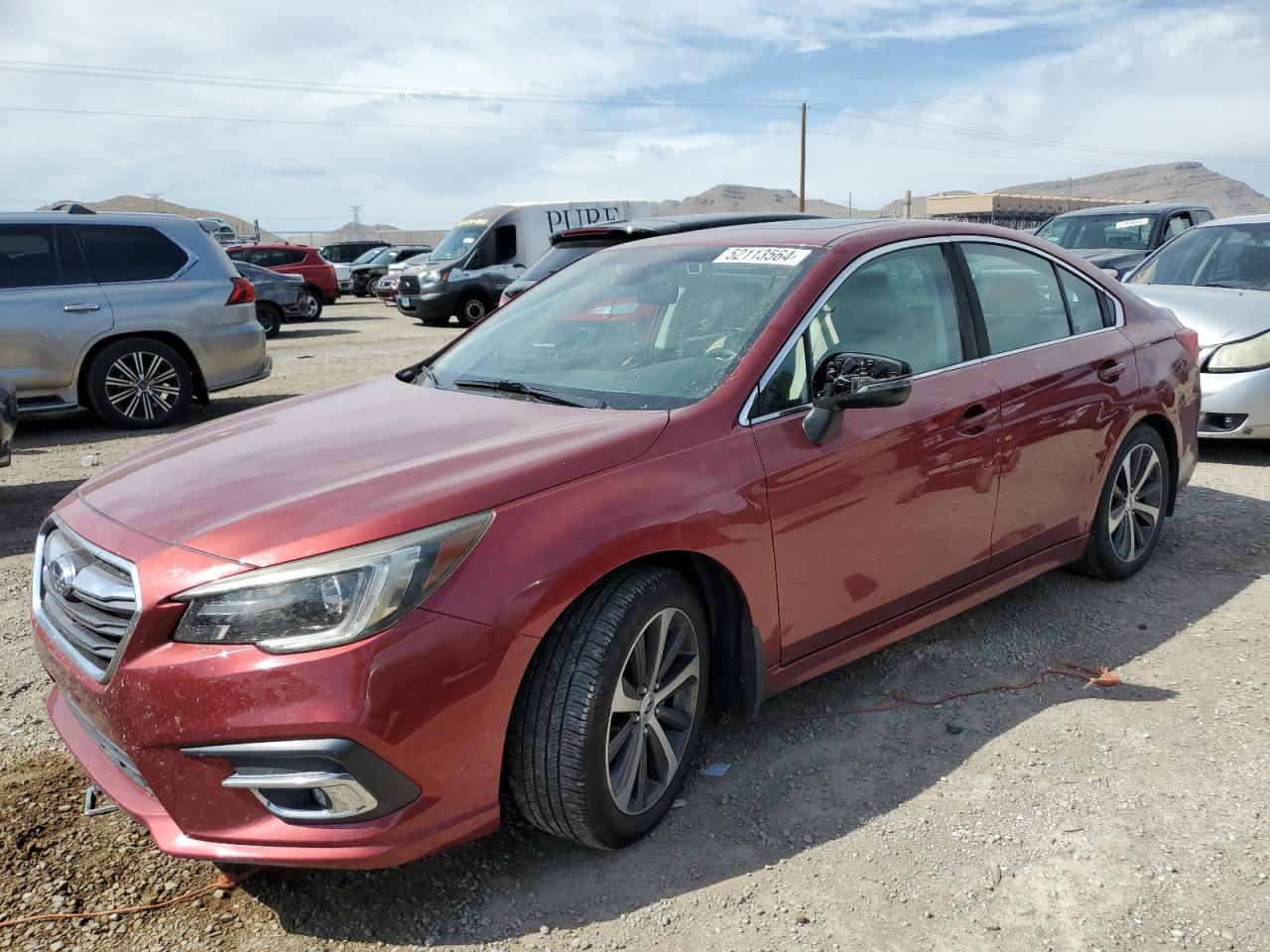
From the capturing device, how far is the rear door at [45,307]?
8461 mm

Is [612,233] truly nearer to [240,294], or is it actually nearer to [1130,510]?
[240,294]

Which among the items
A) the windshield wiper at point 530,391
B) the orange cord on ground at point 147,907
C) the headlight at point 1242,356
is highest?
the windshield wiper at point 530,391

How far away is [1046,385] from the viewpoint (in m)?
4.01

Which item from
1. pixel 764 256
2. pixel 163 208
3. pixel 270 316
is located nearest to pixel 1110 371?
pixel 764 256

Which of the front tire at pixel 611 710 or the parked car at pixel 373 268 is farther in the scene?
the parked car at pixel 373 268

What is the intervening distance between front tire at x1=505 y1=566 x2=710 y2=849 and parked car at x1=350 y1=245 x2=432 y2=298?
29.7 metres

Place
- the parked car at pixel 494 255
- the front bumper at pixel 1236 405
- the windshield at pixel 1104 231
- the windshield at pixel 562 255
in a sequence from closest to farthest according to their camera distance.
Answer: the front bumper at pixel 1236 405 < the windshield at pixel 562 255 < the windshield at pixel 1104 231 < the parked car at pixel 494 255

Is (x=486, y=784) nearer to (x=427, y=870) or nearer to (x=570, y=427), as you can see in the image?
(x=427, y=870)

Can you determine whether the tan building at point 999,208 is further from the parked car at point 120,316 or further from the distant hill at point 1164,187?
the distant hill at point 1164,187

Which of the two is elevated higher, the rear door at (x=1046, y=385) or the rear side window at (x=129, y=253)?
the rear side window at (x=129, y=253)

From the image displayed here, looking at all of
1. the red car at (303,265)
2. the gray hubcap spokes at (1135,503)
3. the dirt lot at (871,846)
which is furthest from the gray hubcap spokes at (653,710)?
the red car at (303,265)

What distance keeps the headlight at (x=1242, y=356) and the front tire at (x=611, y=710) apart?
18.0 feet

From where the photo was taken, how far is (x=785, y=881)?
271 centimetres

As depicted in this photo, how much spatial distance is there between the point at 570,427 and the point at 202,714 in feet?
3.94
